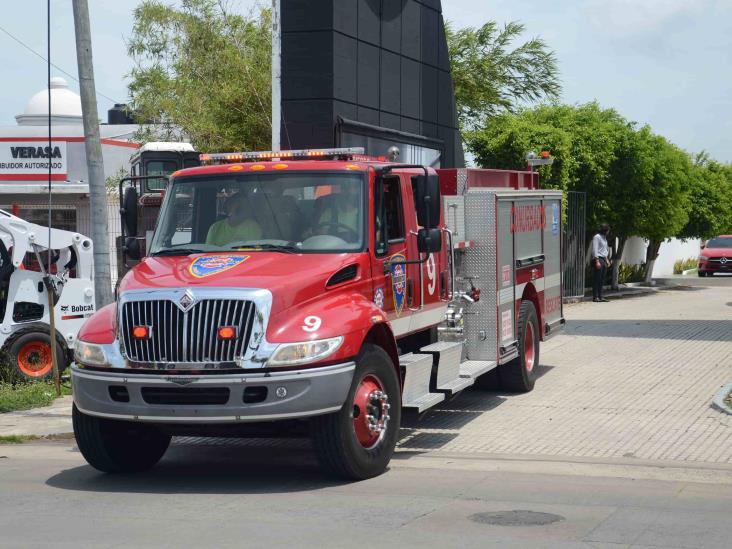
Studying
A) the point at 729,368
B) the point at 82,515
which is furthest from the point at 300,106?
the point at 82,515

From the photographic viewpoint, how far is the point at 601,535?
7262 mm

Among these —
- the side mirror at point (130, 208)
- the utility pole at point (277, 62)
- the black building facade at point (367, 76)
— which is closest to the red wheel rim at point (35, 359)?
the black building facade at point (367, 76)

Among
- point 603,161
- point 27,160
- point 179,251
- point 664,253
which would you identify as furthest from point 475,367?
point 664,253

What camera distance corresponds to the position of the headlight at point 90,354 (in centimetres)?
918

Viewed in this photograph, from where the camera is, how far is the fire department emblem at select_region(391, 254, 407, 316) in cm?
1043

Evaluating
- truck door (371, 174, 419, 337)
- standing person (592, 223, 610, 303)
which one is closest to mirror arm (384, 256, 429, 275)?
truck door (371, 174, 419, 337)

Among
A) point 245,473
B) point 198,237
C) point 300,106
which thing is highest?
point 300,106

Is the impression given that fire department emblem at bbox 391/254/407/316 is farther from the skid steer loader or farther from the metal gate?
the metal gate

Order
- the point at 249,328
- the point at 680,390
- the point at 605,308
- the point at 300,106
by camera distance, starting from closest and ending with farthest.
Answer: the point at 249,328 → the point at 680,390 → the point at 300,106 → the point at 605,308

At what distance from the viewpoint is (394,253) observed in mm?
10453

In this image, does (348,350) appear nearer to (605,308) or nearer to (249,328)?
(249,328)

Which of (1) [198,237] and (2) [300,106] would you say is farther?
(2) [300,106]

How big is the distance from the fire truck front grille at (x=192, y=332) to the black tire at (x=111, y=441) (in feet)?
2.42

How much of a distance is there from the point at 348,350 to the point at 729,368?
8411mm
